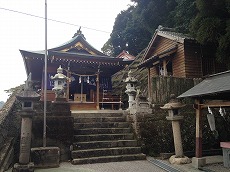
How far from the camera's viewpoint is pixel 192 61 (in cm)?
1479

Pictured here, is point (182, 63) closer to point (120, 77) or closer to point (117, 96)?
point (117, 96)

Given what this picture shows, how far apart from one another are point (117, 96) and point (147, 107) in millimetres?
8112

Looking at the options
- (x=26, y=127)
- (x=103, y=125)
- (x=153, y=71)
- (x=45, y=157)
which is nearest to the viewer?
(x=26, y=127)

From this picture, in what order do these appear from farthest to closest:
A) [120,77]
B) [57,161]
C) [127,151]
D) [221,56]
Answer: [120,77] < [221,56] < [127,151] < [57,161]

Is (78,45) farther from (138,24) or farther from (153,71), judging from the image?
(138,24)

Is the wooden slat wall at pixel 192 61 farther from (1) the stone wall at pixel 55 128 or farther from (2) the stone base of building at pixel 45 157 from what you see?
(2) the stone base of building at pixel 45 157

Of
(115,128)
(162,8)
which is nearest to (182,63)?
(115,128)

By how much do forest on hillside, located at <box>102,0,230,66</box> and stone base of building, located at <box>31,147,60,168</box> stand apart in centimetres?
1051

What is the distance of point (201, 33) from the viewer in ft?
43.2

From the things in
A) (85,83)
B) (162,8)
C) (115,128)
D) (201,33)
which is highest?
(162,8)

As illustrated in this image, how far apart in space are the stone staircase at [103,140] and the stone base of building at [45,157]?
2.28ft

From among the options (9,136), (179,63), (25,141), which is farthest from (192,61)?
(9,136)

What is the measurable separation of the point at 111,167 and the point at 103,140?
6.41 feet

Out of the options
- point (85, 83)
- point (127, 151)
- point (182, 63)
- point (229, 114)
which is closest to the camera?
point (127, 151)
